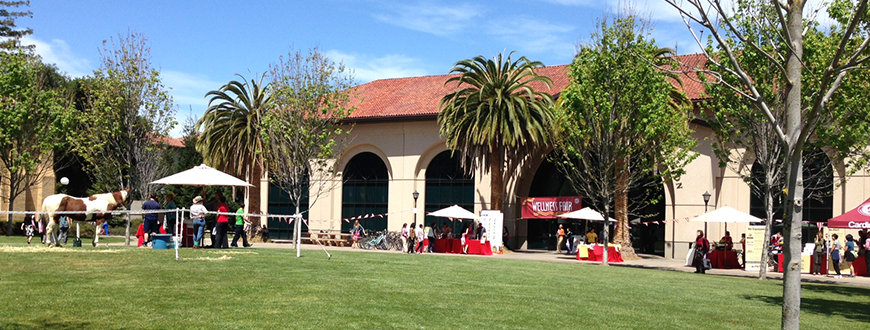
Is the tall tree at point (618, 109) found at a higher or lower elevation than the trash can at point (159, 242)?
higher

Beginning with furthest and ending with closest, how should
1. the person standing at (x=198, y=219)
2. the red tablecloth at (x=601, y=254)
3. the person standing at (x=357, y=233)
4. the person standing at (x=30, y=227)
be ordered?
the person standing at (x=357, y=233)
the red tablecloth at (x=601, y=254)
the person standing at (x=30, y=227)
the person standing at (x=198, y=219)

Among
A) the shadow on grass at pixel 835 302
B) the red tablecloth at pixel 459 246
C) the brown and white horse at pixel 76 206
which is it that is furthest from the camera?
the red tablecloth at pixel 459 246

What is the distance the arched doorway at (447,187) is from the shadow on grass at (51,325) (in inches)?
1415

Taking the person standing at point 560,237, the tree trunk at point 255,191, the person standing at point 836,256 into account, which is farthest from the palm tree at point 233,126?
the person standing at point 836,256

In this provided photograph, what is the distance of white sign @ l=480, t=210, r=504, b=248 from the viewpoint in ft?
130

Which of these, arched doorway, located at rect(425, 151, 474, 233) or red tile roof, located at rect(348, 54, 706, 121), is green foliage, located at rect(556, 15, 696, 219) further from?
arched doorway, located at rect(425, 151, 474, 233)

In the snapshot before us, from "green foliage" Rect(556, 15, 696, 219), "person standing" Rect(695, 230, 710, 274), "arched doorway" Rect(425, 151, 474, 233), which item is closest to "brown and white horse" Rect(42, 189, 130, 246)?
"green foliage" Rect(556, 15, 696, 219)

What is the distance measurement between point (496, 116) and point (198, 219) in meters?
19.2

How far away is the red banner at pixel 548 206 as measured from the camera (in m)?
40.3

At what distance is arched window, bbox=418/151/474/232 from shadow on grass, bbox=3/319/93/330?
3593cm

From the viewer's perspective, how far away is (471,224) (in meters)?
45.0

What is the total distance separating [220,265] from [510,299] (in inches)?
228

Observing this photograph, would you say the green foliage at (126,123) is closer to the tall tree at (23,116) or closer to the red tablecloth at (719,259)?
the tall tree at (23,116)

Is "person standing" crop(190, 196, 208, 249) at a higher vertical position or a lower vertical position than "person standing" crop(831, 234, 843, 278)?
higher
